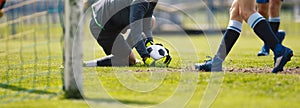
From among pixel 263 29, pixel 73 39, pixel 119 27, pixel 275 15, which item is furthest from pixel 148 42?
pixel 73 39

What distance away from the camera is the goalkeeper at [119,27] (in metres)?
8.02

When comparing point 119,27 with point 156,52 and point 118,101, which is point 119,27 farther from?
point 118,101

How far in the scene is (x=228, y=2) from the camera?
3014cm

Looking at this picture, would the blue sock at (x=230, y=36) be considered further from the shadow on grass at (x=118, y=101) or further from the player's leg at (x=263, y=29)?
the shadow on grass at (x=118, y=101)

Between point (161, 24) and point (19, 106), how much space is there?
2221 cm

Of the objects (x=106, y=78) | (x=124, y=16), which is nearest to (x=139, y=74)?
(x=106, y=78)

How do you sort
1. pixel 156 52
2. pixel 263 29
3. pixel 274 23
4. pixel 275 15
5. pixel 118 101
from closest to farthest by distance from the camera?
pixel 118 101, pixel 263 29, pixel 156 52, pixel 274 23, pixel 275 15

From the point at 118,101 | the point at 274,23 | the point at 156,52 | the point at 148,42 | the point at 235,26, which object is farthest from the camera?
the point at 274,23

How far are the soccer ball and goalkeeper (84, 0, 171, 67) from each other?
61 mm

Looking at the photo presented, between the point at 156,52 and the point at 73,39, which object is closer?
the point at 73,39

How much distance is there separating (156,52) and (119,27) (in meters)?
0.76

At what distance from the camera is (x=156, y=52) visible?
316 inches

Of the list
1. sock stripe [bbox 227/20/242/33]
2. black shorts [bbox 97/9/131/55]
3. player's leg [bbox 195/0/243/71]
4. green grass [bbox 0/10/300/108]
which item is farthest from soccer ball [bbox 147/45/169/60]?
sock stripe [bbox 227/20/242/33]

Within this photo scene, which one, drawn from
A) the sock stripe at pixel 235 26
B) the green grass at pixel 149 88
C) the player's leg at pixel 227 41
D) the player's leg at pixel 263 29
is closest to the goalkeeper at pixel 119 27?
the green grass at pixel 149 88
